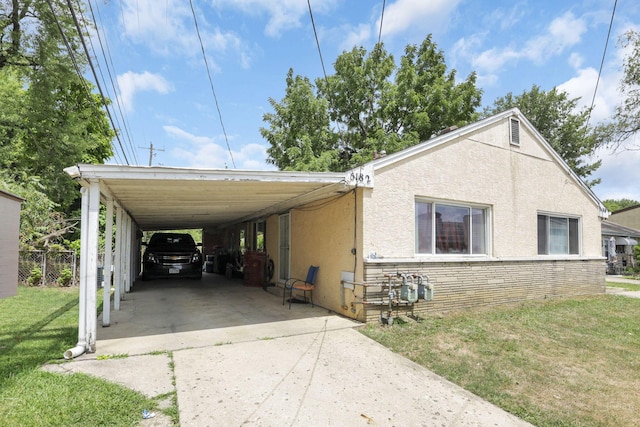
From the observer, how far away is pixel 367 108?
2430 centimetres

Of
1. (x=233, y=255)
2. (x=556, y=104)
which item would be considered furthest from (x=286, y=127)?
(x=556, y=104)

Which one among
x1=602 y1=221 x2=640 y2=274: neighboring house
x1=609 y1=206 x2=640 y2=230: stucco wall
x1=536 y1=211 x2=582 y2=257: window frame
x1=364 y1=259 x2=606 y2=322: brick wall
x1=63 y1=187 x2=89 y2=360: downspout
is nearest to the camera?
x1=63 y1=187 x2=89 y2=360: downspout

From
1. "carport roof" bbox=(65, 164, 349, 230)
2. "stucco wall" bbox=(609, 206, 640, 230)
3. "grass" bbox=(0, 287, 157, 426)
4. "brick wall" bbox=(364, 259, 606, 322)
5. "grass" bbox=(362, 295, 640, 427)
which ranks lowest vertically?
"grass" bbox=(362, 295, 640, 427)

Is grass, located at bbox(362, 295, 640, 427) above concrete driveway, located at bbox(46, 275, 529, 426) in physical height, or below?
below

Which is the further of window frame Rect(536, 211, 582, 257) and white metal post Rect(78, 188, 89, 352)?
window frame Rect(536, 211, 582, 257)

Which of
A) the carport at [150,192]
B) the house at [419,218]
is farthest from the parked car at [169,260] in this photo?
the carport at [150,192]

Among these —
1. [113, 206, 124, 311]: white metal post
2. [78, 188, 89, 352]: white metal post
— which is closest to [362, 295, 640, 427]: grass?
[78, 188, 89, 352]: white metal post

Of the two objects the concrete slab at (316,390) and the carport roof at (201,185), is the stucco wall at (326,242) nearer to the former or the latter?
the carport roof at (201,185)

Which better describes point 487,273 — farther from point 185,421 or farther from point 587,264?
point 185,421

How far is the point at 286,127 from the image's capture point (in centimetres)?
2214

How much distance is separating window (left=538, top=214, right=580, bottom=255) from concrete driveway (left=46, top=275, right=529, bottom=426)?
20.2 feet

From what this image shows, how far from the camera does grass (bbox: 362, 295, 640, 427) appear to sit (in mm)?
3383

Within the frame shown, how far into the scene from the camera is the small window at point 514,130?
8.67 meters

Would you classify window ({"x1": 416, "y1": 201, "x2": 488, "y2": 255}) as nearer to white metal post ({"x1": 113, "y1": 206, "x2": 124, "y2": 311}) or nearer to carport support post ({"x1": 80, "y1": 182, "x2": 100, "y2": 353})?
carport support post ({"x1": 80, "y1": 182, "x2": 100, "y2": 353})
